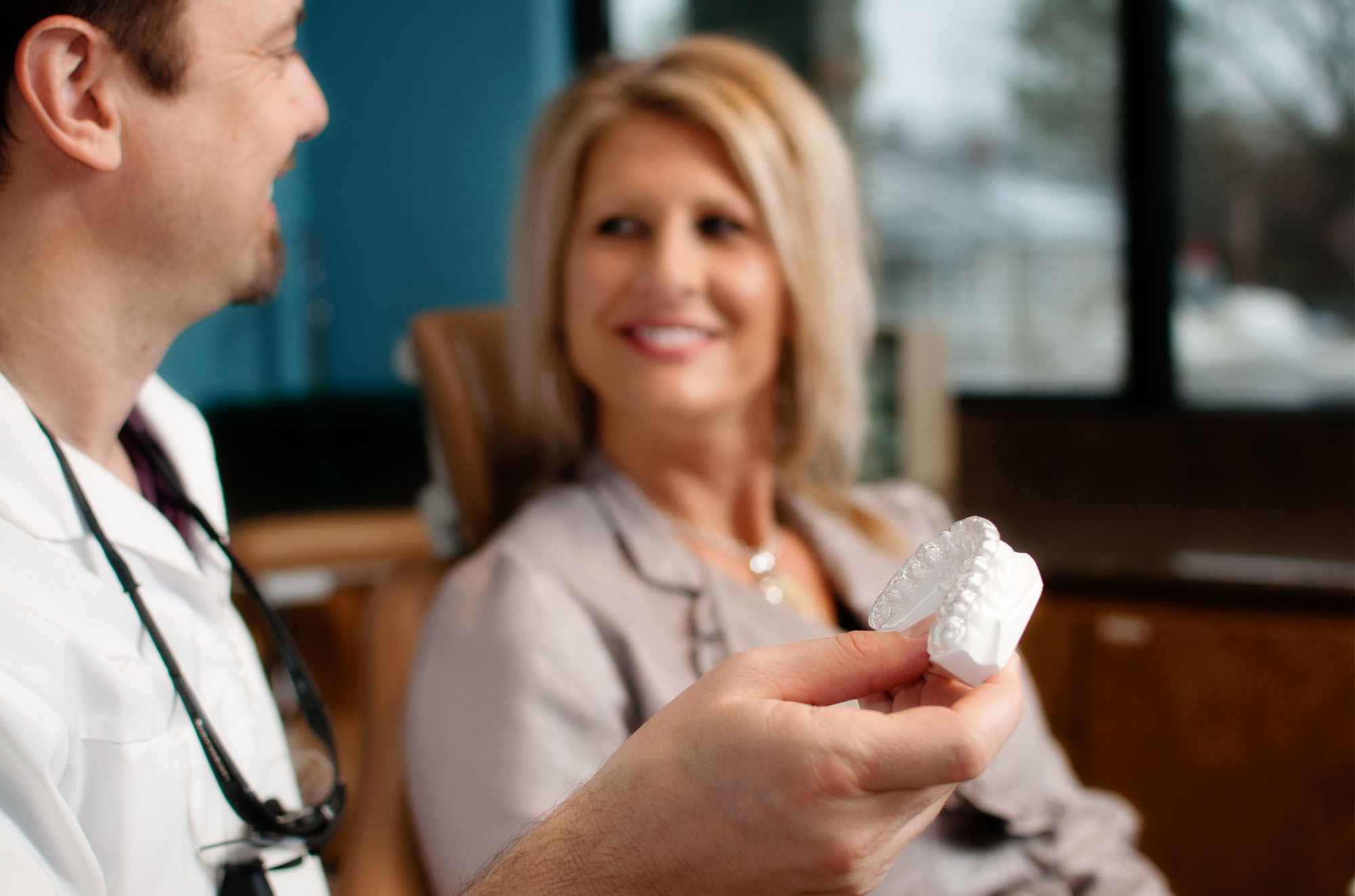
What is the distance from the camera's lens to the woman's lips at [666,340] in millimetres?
1313

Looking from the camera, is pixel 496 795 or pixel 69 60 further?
pixel 496 795

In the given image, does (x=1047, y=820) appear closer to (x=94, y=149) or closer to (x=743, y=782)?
(x=743, y=782)

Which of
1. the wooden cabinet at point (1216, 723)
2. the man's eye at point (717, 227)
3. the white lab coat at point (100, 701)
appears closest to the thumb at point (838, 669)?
the white lab coat at point (100, 701)

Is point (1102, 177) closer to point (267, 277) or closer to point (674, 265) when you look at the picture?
point (674, 265)

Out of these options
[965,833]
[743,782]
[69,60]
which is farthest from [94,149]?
[965,833]

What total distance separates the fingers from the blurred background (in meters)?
1.71

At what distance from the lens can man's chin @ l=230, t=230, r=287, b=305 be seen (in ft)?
2.93

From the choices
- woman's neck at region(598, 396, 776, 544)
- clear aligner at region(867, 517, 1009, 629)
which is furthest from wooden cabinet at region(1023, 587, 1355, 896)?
clear aligner at region(867, 517, 1009, 629)

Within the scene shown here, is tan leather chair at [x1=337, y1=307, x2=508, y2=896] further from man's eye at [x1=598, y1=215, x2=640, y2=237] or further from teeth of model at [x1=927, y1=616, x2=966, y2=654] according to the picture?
teeth of model at [x1=927, y1=616, x2=966, y2=654]

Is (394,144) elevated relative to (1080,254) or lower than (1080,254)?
elevated

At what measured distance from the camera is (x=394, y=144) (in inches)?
132

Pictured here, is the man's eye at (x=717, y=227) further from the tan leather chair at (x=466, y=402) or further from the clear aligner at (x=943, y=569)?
the clear aligner at (x=943, y=569)

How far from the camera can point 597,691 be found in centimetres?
112

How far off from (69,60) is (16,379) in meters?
0.23
